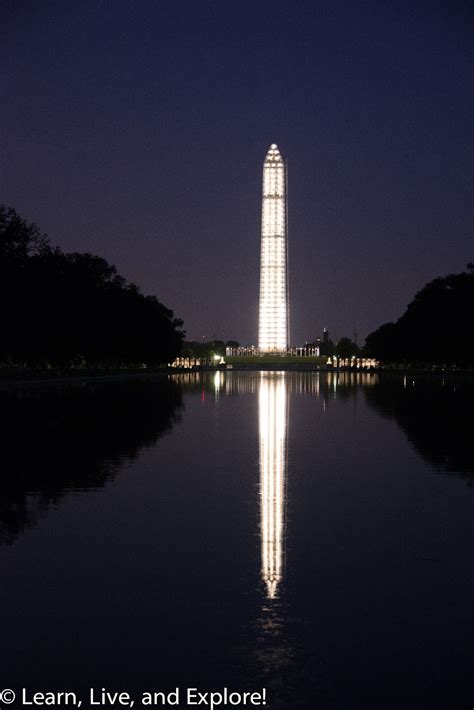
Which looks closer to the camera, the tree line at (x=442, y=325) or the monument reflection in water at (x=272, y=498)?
the monument reflection in water at (x=272, y=498)

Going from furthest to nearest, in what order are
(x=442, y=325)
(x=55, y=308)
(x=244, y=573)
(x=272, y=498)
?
(x=442, y=325), (x=55, y=308), (x=272, y=498), (x=244, y=573)

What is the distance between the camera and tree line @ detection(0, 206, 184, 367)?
75562 millimetres

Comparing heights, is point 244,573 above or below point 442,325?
below

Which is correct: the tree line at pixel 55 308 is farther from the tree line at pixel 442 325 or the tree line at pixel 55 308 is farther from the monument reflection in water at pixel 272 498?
the monument reflection in water at pixel 272 498

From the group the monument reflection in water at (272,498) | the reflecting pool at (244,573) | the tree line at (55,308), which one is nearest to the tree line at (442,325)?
the tree line at (55,308)

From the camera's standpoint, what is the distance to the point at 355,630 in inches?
298

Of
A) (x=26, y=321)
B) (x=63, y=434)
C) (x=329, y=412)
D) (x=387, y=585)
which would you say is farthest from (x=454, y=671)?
(x=26, y=321)

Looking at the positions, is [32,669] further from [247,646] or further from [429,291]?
[429,291]

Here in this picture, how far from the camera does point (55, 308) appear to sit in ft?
266

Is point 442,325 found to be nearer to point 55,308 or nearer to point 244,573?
point 55,308

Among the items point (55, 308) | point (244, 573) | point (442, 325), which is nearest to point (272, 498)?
point (244, 573)

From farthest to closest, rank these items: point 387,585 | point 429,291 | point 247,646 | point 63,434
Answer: point 429,291, point 63,434, point 387,585, point 247,646

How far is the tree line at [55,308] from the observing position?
75.6 metres

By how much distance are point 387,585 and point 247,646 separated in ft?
7.49
